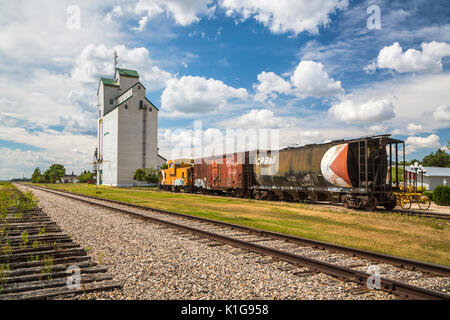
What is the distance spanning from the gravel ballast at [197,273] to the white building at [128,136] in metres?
79.1

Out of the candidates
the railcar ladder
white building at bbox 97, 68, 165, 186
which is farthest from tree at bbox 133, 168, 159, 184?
the railcar ladder

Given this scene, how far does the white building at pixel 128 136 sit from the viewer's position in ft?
281

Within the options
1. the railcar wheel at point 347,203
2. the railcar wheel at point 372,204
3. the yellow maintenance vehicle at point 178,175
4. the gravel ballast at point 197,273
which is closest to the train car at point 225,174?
the yellow maintenance vehicle at point 178,175

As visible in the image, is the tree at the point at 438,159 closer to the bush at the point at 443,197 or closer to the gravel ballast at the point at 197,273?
the bush at the point at 443,197

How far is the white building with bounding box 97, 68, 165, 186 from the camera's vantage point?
8569 cm

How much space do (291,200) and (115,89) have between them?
8686 centimetres

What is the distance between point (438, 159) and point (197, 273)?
363 ft

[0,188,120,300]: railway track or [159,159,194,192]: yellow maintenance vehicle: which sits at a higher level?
[159,159,194,192]: yellow maintenance vehicle

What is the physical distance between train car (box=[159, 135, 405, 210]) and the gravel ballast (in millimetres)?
12766

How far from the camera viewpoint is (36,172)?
178 metres

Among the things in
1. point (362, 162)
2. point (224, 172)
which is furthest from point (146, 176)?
point (362, 162)

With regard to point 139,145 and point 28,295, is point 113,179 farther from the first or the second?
point 28,295

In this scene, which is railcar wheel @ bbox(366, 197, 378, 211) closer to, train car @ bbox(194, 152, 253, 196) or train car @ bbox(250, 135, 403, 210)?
Result: train car @ bbox(250, 135, 403, 210)
